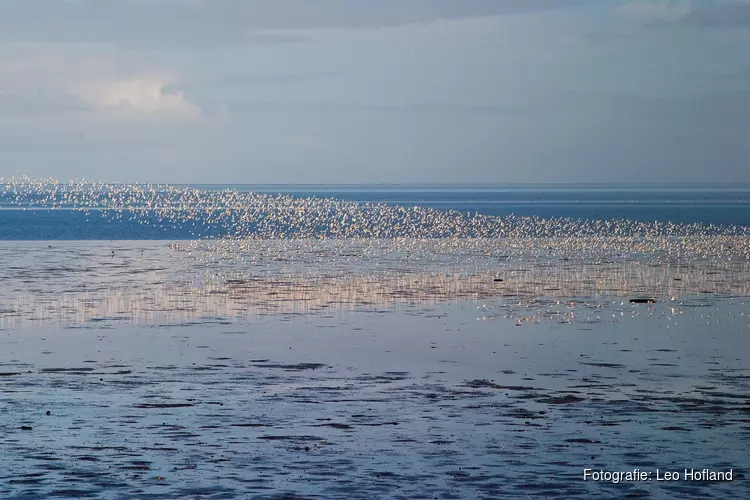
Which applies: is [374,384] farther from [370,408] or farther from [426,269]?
[426,269]

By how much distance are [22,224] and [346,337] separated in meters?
78.6

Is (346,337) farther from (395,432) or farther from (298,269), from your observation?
(298,269)

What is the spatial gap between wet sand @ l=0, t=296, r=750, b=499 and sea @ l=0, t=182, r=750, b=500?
5 centimetres

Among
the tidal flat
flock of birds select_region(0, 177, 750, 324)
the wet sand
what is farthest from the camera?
flock of birds select_region(0, 177, 750, 324)

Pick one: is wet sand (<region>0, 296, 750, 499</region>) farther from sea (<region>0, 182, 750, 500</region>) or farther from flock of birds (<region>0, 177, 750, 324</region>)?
flock of birds (<region>0, 177, 750, 324</region>)

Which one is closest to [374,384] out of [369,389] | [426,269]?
[369,389]

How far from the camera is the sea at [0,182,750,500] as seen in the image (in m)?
14.1

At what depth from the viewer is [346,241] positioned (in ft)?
230

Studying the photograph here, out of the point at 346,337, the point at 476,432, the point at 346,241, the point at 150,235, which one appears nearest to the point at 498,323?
the point at 346,337

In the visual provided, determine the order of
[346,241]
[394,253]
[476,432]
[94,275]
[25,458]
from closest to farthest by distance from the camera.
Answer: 1. [25,458]
2. [476,432]
3. [94,275]
4. [394,253]
5. [346,241]

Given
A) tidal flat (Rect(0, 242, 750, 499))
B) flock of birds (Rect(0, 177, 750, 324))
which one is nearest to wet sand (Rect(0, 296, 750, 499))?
tidal flat (Rect(0, 242, 750, 499))

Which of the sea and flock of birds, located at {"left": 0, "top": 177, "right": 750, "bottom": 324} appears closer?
the sea

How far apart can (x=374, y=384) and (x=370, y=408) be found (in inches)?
89.3

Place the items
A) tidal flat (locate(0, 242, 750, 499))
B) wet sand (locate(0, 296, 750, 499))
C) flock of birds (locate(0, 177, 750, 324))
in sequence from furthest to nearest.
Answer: flock of birds (locate(0, 177, 750, 324)) < tidal flat (locate(0, 242, 750, 499)) < wet sand (locate(0, 296, 750, 499))
